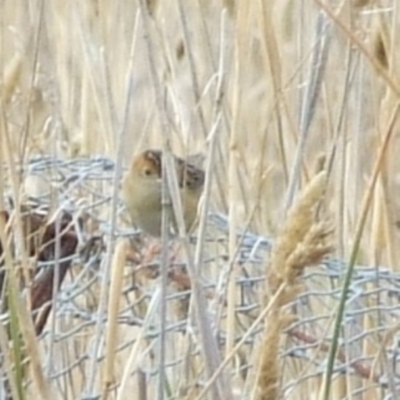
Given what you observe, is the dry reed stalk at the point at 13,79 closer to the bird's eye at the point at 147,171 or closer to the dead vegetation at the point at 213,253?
the dead vegetation at the point at 213,253

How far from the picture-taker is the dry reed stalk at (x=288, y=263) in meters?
0.40

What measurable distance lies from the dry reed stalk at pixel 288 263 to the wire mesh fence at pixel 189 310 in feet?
1.07

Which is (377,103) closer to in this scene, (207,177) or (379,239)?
(379,239)

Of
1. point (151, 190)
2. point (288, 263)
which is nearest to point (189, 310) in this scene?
point (151, 190)

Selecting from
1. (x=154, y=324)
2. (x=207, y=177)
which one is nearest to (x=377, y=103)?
(x=154, y=324)

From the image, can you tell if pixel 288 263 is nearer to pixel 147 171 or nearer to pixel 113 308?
pixel 113 308

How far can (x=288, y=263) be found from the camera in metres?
0.40

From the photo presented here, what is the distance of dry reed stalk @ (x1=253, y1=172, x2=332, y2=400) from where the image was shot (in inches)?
15.8

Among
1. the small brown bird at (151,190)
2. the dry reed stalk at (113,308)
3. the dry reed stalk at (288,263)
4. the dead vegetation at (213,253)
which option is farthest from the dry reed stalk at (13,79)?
the dry reed stalk at (288,263)

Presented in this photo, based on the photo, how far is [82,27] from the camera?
1102 millimetres

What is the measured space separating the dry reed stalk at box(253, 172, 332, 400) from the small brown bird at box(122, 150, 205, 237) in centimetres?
45

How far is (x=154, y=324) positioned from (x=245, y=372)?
8cm

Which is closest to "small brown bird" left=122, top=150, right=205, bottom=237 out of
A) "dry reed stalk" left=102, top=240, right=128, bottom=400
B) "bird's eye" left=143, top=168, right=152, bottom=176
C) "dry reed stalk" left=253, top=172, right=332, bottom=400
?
"bird's eye" left=143, top=168, right=152, bottom=176

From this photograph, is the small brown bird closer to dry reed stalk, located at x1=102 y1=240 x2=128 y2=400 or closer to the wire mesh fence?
the wire mesh fence
